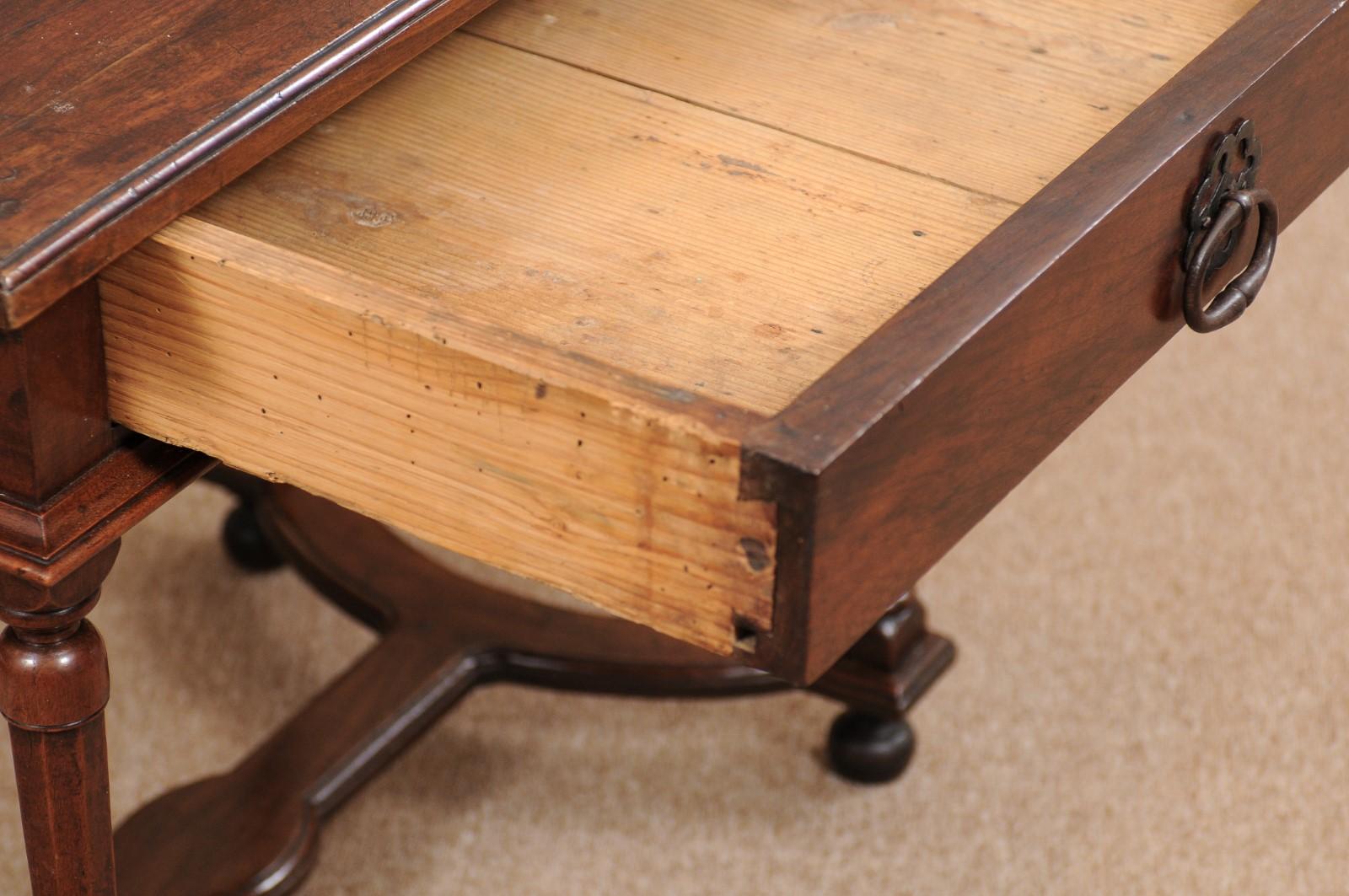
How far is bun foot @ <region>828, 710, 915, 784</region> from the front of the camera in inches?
47.6

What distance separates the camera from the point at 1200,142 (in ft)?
2.35

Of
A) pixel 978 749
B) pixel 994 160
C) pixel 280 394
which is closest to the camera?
pixel 280 394

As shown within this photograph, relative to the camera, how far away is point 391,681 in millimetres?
1177

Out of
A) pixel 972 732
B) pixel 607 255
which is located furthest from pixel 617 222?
pixel 972 732

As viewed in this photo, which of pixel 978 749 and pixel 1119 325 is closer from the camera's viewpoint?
pixel 1119 325

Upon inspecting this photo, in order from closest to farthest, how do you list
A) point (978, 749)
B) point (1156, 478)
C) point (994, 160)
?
point (994, 160)
point (978, 749)
point (1156, 478)

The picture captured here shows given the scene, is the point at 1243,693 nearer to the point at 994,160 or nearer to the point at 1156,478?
the point at 1156,478

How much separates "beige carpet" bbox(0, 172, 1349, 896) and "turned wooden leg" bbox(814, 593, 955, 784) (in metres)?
0.02

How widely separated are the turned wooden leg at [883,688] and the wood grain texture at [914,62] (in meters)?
0.44

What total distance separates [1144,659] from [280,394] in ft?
2.77

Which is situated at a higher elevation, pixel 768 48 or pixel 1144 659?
pixel 768 48

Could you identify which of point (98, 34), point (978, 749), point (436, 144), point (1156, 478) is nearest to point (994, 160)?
point (436, 144)

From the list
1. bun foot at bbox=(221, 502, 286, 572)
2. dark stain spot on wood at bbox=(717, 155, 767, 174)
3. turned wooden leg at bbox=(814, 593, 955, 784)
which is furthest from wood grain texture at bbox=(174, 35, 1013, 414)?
bun foot at bbox=(221, 502, 286, 572)

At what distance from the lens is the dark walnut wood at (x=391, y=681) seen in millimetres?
1075
